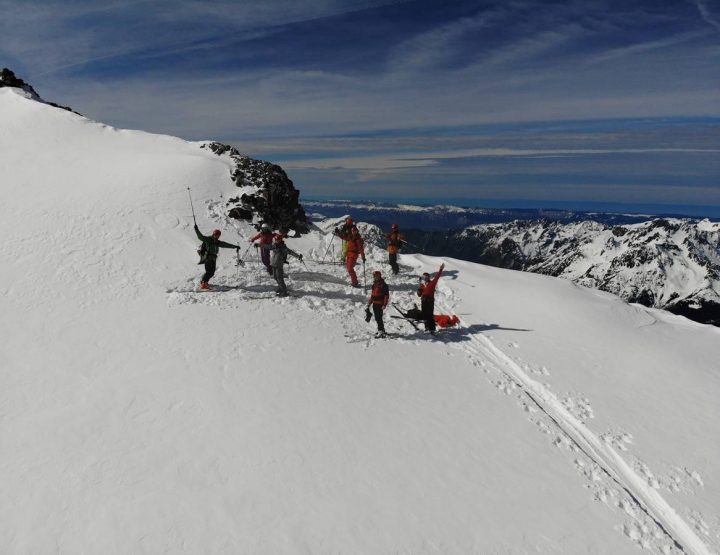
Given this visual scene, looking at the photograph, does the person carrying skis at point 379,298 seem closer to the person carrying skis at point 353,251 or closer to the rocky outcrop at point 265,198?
the person carrying skis at point 353,251

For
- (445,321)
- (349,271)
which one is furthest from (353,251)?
(445,321)

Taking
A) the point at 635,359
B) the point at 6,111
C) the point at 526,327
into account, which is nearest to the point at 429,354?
the point at 526,327

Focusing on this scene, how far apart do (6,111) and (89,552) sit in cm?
4091

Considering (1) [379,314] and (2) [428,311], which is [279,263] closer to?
(1) [379,314]

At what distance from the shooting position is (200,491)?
313 inches

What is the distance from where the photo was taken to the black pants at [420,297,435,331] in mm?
15914

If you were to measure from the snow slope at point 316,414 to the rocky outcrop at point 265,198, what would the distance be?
19.9 ft

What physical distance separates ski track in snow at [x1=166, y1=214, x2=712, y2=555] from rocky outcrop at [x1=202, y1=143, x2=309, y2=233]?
285 cm

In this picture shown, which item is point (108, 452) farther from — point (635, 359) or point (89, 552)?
point (635, 359)

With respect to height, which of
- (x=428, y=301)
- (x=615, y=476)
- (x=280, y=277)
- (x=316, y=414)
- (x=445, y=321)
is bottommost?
(x=615, y=476)

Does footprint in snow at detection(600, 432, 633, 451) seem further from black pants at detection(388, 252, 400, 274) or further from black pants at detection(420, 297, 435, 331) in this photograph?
black pants at detection(388, 252, 400, 274)

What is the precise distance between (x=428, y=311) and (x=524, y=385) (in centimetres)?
423

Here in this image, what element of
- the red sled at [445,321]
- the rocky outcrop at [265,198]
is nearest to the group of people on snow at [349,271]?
the red sled at [445,321]

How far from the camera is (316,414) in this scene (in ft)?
34.5
